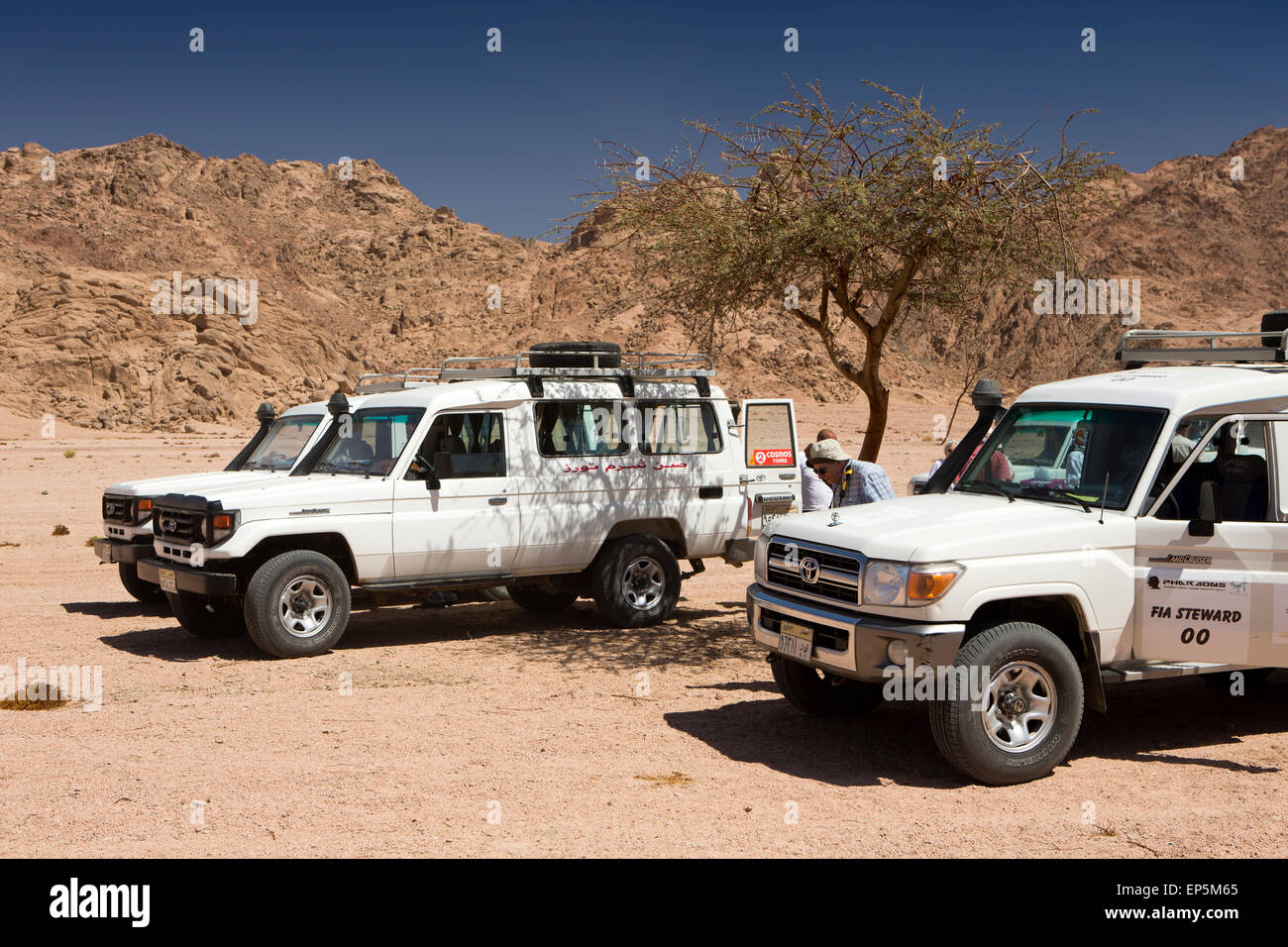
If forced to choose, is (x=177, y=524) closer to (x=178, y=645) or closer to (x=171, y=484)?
(x=178, y=645)

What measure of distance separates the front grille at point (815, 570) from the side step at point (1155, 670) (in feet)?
5.09

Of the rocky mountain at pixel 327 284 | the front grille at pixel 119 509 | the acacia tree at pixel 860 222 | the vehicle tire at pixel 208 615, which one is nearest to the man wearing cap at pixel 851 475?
the acacia tree at pixel 860 222

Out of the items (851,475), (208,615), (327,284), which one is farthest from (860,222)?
(327,284)

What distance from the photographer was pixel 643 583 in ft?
39.1

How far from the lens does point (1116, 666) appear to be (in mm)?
6949

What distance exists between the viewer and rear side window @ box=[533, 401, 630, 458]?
37.4 feet

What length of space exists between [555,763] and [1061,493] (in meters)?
3.46

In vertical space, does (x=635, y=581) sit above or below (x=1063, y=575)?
below

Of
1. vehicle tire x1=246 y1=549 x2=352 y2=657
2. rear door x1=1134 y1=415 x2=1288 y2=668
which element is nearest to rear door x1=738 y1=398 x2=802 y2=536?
vehicle tire x1=246 y1=549 x2=352 y2=657

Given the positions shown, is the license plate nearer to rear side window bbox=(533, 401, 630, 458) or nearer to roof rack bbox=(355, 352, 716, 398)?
rear side window bbox=(533, 401, 630, 458)

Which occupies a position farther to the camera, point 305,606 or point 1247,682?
point 305,606

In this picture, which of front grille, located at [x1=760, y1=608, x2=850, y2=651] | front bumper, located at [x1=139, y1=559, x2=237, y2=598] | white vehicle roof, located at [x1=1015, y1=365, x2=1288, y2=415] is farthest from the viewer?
front bumper, located at [x1=139, y1=559, x2=237, y2=598]

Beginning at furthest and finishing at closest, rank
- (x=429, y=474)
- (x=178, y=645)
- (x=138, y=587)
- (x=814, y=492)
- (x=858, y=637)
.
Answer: (x=138, y=587), (x=814, y=492), (x=178, y=645), (x=429, y=474), (x=858, y=637)

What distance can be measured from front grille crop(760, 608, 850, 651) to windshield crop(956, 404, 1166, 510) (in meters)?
1.51
